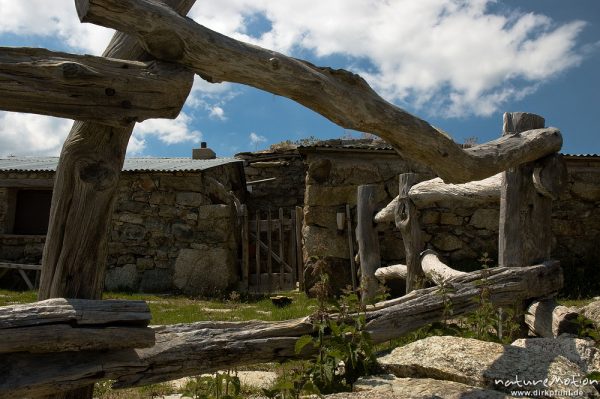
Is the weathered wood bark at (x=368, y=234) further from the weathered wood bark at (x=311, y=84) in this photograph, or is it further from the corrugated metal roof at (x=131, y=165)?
the corrugated metal roof at (x=131, y=165)

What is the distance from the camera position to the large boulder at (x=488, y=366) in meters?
2.58

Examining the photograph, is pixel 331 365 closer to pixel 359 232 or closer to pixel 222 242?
pixel 359 232

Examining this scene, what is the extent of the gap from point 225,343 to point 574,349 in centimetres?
210

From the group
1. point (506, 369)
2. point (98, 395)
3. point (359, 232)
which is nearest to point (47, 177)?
point (359, 232)

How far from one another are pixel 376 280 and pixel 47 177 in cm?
763

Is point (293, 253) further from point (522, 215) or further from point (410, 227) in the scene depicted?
point (522, 215)

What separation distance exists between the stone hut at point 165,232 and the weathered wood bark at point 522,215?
636 centimetres

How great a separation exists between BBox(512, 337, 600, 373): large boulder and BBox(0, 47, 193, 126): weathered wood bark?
254 cm

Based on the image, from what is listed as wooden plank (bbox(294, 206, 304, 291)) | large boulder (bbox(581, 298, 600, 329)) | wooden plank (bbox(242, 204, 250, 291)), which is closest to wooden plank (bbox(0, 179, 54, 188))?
wooden plank (bbox(242, 204, 250, 291))

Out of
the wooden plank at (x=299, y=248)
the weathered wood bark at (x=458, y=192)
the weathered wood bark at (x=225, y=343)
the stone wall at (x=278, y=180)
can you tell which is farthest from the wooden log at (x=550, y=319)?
the stone wall at (x=278, y=180)

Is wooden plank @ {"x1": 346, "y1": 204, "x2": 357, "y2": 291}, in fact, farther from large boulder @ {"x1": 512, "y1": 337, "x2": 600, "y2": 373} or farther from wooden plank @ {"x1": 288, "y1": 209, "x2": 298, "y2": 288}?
large boulder @ {"x1": 512, "y1": 337, "x2": 600, "y2": 373}

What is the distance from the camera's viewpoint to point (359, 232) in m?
6.29

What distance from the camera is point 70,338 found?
2.13m

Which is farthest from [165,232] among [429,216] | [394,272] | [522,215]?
[522,215]
